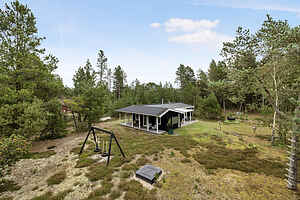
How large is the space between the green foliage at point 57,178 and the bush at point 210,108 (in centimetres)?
1930

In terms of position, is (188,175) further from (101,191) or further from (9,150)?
(9,150)

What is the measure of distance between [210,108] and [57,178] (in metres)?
19.7

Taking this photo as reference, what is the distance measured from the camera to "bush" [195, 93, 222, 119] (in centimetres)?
1872

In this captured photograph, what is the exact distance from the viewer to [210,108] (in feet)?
61.7

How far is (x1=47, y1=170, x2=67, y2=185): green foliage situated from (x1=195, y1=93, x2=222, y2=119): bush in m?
19.3

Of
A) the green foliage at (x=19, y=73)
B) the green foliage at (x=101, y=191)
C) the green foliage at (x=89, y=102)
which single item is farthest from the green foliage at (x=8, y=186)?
the green foliage at (x=89, y=102)

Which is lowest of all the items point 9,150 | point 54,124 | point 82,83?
point 54,124

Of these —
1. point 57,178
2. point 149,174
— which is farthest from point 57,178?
point 149,174

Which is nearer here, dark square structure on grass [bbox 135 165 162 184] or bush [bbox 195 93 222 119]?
dark square structure on grass [bbox 135 165 162 184]

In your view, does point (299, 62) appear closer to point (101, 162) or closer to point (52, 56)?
point (101, 162)

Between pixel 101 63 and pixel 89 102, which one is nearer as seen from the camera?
pixel 89 102

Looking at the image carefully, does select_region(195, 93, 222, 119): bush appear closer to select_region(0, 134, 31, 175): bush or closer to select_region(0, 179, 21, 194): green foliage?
select_region(0, 134, 31, 175): bush

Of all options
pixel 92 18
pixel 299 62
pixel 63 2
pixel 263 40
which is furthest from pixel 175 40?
pixel 299 62

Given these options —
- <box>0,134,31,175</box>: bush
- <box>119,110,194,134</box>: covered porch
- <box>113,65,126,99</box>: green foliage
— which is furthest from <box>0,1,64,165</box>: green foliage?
<box>113,65,126,99</box>: green foliage
